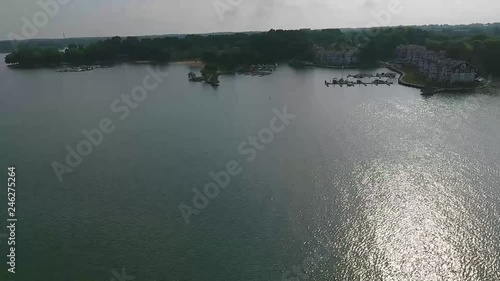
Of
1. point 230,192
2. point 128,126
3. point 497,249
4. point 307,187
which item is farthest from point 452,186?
point 128,126

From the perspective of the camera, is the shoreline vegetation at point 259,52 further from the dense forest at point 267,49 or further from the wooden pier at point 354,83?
the wooden pier at point 354,83

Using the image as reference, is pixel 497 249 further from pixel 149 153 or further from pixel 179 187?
pixel 149 153

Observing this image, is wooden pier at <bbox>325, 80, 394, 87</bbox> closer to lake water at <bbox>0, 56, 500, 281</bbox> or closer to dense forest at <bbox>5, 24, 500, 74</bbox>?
lake water at <bbox>0, 56, 500, 281</bbox>

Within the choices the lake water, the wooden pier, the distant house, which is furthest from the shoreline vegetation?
the lake water

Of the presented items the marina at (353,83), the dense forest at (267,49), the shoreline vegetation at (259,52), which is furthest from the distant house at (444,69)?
the marina at (353,83)

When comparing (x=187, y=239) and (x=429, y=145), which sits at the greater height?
(x=429, y=145)

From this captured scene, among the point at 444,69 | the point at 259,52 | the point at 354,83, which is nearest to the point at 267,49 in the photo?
the point at 259,52
